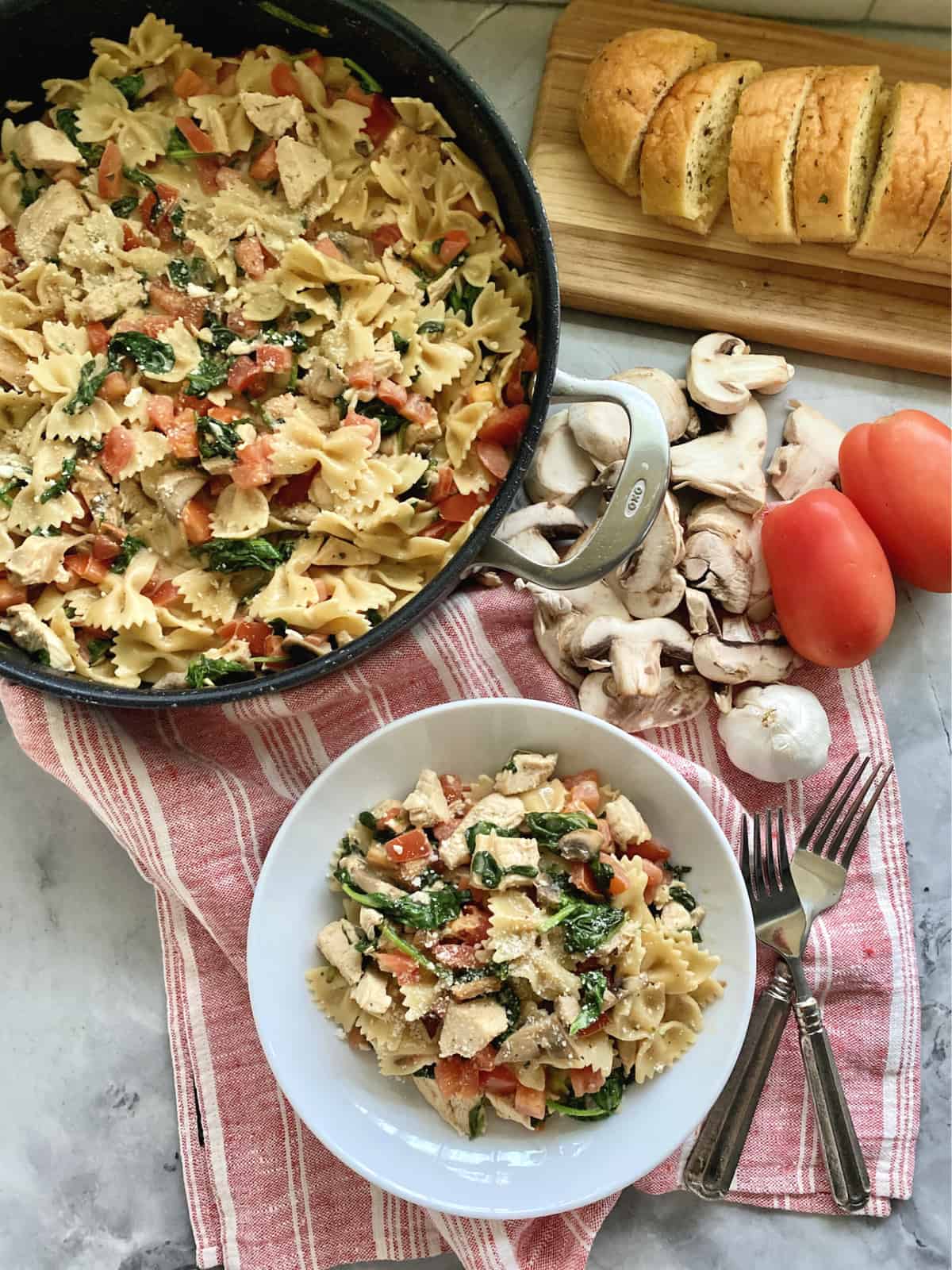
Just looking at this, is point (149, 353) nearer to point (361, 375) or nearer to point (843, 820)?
point (361, 375)

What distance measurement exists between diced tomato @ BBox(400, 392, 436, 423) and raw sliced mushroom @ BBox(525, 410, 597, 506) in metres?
0.41

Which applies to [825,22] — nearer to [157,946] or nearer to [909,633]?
[909,633]

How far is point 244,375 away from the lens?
3.00 meters

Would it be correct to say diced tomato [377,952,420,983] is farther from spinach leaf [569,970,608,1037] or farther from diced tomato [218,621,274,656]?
diced tomato [218,621,274,656]

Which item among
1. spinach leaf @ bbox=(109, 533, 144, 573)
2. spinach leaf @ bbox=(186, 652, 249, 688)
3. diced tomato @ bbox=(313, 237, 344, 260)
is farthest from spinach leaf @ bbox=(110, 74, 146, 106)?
spinach leaf @ bbox=(186, 652, 249, 688)

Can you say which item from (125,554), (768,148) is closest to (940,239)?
(768,148)

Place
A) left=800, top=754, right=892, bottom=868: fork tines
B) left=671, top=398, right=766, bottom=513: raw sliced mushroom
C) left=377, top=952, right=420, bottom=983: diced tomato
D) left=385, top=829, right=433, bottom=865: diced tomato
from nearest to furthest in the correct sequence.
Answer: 1. left=377, top=952, right=420, bottom=983: diced tomato
2. left=385, top=829, right=433, bottom=865: diced tomato
3. left=800, top=754, right=892, bottom=868: fork tines
4. left=671, top=398, right=766, bottom=513: raw sliced mushroom

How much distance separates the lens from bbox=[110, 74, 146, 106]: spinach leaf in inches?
123

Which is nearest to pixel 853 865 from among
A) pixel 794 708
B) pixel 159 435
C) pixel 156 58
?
pixel 794 708

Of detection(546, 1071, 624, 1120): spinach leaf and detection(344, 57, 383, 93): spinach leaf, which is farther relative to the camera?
detection(344, 57, 383, 93): spinach leaf

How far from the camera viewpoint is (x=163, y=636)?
2.94 m

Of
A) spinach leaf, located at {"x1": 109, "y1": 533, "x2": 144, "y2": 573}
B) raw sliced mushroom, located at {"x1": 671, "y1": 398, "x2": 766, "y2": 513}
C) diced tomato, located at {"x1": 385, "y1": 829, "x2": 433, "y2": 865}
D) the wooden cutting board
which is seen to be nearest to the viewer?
diced tomato, located at {"x1": 385, "y1": 829, "x2": 433, "y2": 865}

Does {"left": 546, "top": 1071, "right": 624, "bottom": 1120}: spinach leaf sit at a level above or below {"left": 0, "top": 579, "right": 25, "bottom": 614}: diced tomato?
below

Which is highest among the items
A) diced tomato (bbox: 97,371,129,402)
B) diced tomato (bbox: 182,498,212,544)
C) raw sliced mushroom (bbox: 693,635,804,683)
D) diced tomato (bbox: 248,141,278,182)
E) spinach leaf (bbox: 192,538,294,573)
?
diced tomato (bbox: 248,141,278,182)
